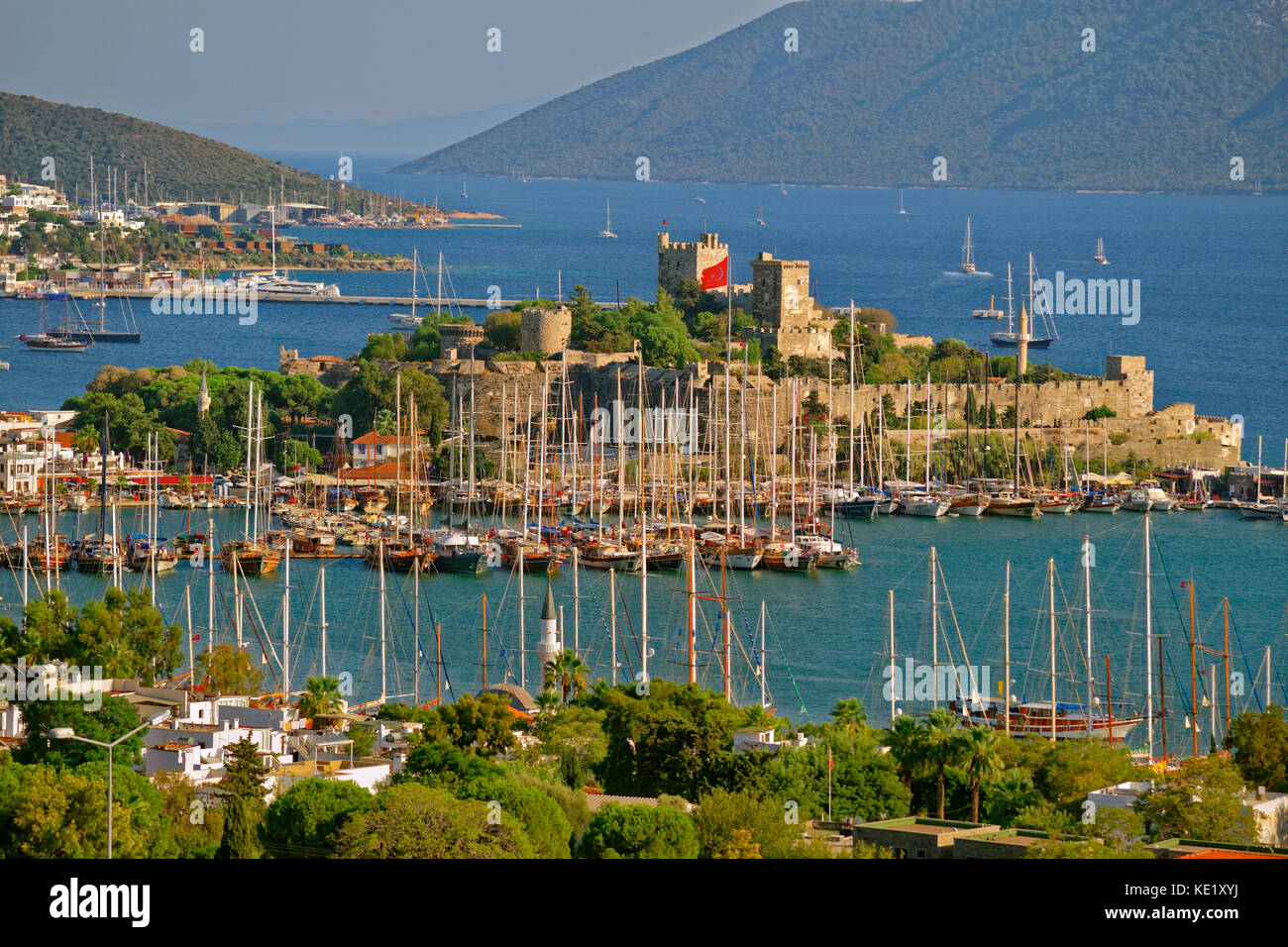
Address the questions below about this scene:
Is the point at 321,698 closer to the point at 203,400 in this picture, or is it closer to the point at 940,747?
the point at 940,747

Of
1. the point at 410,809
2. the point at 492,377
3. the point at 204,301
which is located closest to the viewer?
the point at 410,809

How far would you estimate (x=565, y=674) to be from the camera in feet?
111

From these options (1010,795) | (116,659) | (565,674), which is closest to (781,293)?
(565,674)

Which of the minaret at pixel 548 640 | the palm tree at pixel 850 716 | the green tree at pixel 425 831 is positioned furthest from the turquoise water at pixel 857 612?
the green tree at pixel 425 831

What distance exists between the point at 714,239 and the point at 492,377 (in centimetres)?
1437

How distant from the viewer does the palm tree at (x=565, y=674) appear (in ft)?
111

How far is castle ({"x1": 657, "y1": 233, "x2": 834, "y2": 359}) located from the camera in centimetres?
6856

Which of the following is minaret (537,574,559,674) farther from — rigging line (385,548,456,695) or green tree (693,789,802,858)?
green tree (693,789,802,858)

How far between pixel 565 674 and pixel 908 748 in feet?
26.5

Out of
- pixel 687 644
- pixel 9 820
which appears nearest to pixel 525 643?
pixel 687 644

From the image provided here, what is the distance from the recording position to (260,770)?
26.3 m

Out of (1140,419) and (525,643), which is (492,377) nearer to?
(1140,419)

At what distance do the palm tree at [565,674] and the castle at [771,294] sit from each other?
3367cm

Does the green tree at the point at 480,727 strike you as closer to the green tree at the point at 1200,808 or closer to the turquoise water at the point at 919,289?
the green tree at the point at 1200,808
